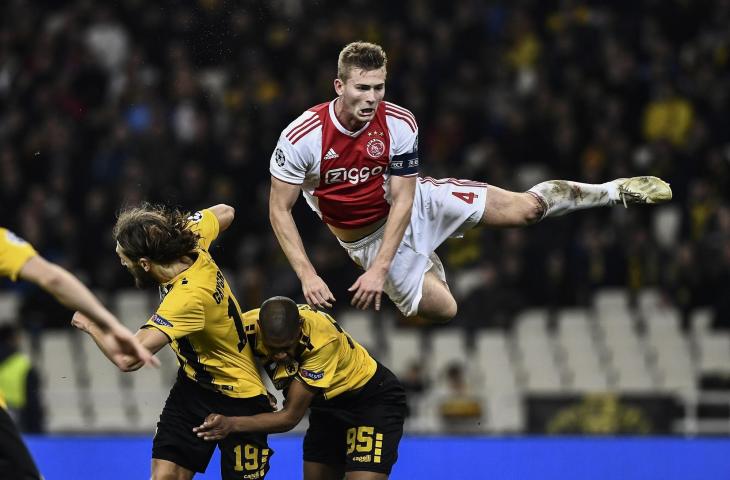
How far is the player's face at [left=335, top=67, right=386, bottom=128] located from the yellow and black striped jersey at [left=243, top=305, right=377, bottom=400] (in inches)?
42.9

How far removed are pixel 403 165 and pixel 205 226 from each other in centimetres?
115

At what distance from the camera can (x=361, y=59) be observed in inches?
280

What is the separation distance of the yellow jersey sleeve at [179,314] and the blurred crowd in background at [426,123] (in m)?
6.55

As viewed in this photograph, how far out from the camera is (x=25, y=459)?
549 centimetres

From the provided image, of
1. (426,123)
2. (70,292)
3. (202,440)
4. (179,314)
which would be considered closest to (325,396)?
(202,440)

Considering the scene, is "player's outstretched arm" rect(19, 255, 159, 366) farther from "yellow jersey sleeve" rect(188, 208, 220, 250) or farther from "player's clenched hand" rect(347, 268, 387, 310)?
"player's clenched hand" rect(347, 268, 387, 310)

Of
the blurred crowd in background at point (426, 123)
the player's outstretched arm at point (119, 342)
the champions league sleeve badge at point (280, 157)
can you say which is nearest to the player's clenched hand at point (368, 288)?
the champions league sleeve badge at point (280, 157)

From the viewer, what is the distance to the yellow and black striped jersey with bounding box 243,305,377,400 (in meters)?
6.91

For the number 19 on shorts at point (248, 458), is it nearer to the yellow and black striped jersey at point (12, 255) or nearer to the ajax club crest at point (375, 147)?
the ajax club crest at point (375, 147)

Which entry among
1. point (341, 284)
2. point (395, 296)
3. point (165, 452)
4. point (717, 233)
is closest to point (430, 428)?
point (341, 284)

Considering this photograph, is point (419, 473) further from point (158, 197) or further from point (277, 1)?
point (277, 1)

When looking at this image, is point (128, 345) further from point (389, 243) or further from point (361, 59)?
point (361, 59)

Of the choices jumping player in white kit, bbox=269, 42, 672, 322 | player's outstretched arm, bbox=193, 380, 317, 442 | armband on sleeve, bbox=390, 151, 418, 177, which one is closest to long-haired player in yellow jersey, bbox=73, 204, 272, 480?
player's outstretched arm, bbox=193, 380, 317, 442

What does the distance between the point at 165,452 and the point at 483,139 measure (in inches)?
350
